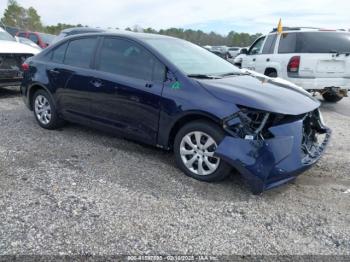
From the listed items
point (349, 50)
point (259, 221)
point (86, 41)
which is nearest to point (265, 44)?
point (349, 50)

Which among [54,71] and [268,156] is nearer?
[268,156]

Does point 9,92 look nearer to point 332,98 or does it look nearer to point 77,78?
point 77,78

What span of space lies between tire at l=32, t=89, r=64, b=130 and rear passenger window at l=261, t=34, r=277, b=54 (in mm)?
6036

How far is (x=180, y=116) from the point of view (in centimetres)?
402

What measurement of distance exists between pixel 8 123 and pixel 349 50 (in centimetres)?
738

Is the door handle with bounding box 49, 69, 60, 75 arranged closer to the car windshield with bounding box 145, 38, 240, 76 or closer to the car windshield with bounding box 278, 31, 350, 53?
the car windshield with bounding box 145, 38, 240, 76

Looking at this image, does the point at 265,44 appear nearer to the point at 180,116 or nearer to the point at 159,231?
the point at 180,116

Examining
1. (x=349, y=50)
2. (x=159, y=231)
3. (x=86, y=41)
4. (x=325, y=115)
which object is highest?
(x=349, y=50)

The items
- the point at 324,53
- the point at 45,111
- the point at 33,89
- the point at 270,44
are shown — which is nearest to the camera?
the point at 45,111

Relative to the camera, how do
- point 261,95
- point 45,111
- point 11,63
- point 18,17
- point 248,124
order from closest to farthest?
point 248,124, point 261,95, point 45,111, point 11,63, point 18,17

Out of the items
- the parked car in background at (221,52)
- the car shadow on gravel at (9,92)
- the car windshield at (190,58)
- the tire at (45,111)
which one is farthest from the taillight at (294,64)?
the car shadow on gravel at (9,92)

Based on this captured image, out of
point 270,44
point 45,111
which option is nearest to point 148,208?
point 45,111

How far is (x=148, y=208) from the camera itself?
133 inches

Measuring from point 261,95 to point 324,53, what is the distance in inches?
206
